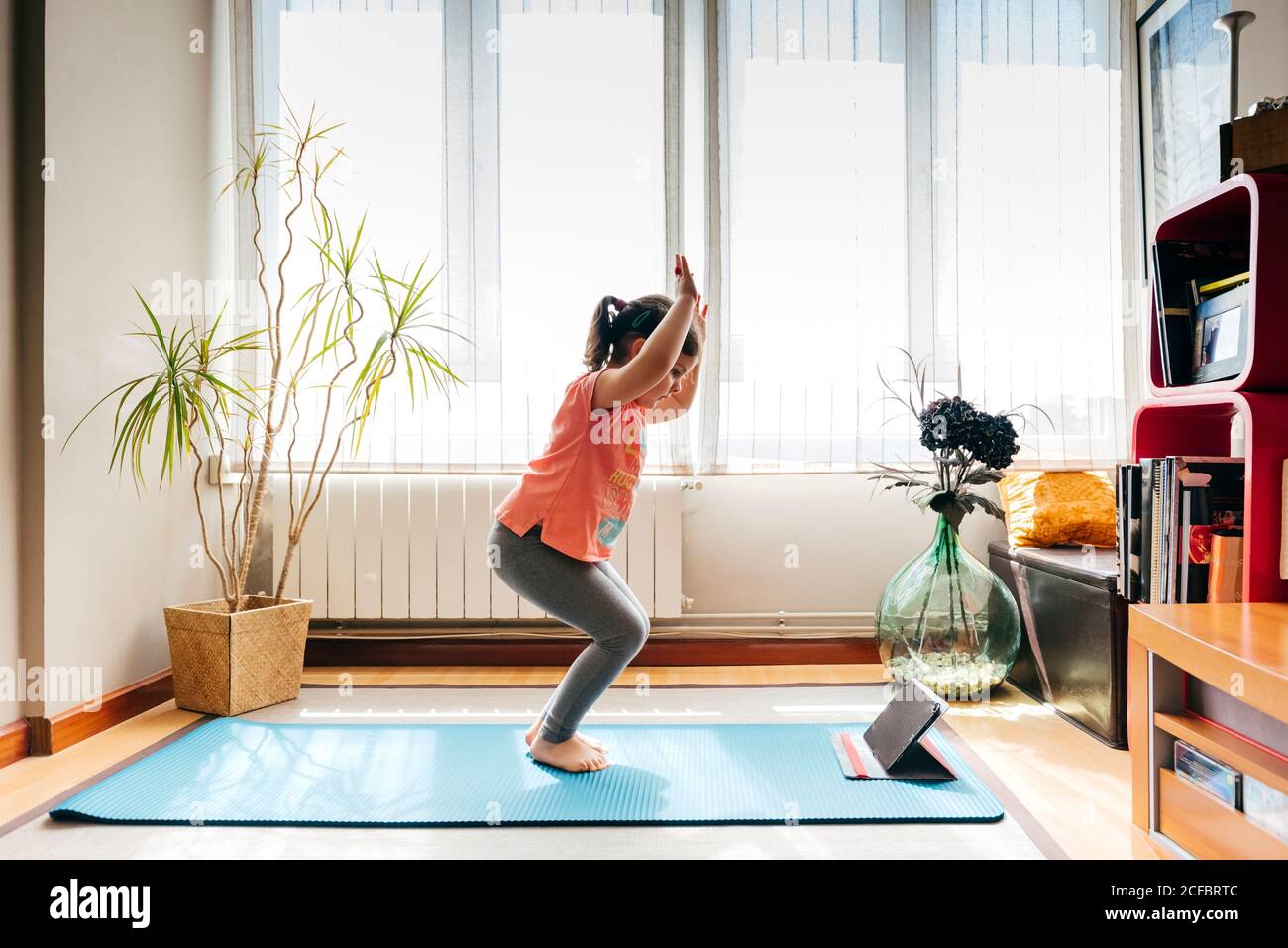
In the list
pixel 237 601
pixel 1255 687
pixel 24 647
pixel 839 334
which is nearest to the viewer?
pixel 1255 687

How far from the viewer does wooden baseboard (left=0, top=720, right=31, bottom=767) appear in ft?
6.17

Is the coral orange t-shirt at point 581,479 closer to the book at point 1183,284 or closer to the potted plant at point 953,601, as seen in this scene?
the potted plant at point 953,601

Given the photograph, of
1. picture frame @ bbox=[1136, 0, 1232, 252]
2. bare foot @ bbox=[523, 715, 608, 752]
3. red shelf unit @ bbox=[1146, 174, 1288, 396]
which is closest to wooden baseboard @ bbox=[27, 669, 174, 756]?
bare foot @ bbox=[523, 715, 608, 752]

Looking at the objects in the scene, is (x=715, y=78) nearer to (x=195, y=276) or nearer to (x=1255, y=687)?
(x=195, y=276)

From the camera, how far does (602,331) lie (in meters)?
1.91

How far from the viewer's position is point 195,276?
2.62 m

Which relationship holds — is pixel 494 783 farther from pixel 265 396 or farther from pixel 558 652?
pixel 265 396

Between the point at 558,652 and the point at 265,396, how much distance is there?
52.9 inches

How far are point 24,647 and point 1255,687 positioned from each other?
2551 mm

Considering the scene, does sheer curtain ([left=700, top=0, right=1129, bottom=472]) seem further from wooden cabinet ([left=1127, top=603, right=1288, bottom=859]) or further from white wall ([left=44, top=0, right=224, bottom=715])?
white wall ([left=44, top=0, right=224, bottom=715])

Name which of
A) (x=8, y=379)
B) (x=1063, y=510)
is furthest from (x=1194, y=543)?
(x=8, y=379)

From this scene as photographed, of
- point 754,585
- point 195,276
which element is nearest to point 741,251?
point 754,585

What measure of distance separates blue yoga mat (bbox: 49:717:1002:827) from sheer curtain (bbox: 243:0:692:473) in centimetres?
104

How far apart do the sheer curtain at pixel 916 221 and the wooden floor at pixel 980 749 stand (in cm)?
74
